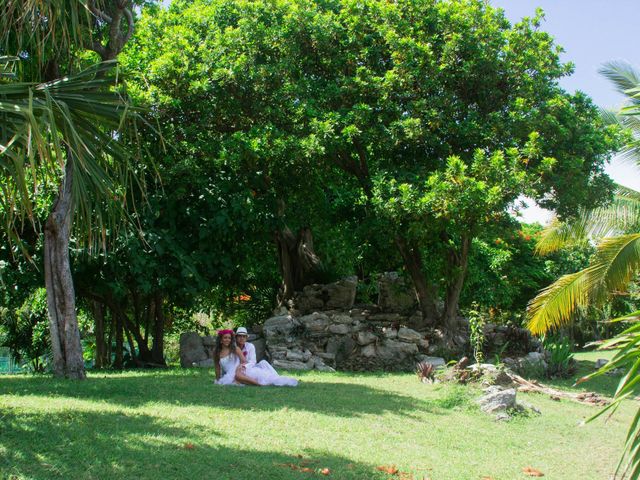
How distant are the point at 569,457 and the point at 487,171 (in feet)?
21.6

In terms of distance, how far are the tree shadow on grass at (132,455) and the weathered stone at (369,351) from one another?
26.6 ft

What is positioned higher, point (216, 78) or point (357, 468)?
point (216, 78)

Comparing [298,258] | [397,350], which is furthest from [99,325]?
[397,350]

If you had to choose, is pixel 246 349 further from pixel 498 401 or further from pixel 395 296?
pixel 395 296

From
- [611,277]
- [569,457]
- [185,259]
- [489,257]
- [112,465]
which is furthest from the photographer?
[489,257]

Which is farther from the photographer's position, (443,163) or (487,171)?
(443,163)

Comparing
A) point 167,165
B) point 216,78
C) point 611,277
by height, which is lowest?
point 611,277

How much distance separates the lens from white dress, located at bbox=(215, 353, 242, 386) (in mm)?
9570

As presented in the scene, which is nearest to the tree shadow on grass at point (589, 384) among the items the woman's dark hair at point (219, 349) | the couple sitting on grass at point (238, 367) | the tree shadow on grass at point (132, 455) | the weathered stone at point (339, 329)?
the weathered stone at point (339, 329)

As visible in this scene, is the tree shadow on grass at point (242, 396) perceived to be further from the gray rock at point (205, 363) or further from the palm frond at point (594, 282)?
the palm frond at point (594, 282)

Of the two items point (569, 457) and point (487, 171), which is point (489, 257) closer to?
point (487, 171)

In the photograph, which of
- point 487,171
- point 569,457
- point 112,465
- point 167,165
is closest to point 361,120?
point 487,171

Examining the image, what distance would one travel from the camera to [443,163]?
1338 centimetres

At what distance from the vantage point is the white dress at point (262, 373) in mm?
9609
